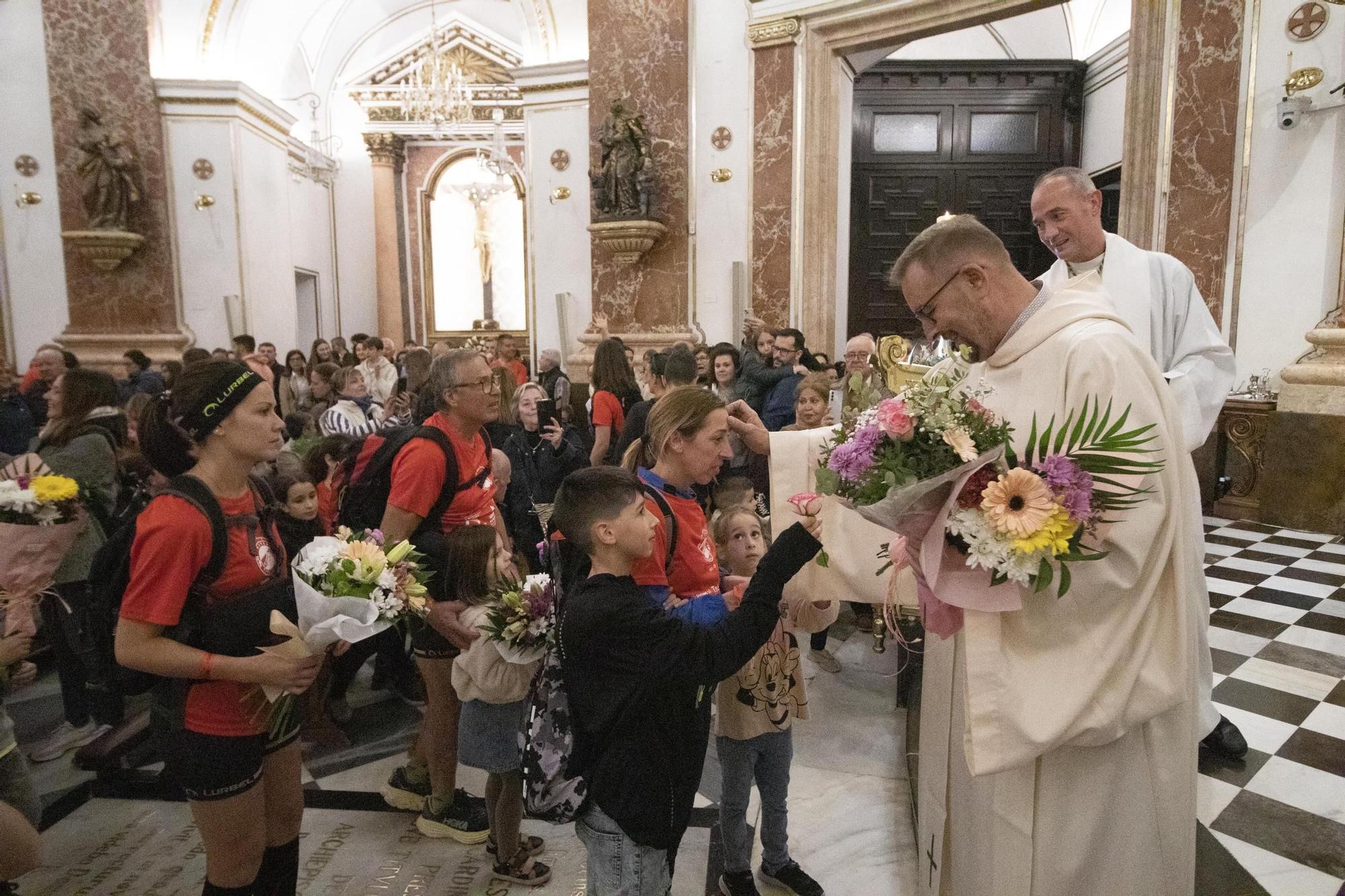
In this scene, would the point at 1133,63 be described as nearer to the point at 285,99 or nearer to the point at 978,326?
the point at 978,326

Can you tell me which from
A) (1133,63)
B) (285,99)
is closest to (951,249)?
(1133,63)

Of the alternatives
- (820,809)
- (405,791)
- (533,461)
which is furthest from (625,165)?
(820,809)

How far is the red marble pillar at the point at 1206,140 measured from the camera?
6.74 metres

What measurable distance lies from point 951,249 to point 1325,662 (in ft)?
12.6

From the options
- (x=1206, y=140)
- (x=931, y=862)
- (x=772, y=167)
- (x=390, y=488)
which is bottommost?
(x=931, y=862)

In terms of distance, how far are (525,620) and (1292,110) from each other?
7273mm

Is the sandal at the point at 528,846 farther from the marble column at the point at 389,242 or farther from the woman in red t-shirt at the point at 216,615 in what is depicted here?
the marble column at the point at 389,242

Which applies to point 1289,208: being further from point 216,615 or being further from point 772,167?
point 216,615

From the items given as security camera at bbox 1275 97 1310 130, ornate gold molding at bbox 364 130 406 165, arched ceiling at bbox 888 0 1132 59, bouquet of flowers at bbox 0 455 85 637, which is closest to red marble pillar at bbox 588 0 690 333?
arched ceiling at bbox 888 0 1132 59

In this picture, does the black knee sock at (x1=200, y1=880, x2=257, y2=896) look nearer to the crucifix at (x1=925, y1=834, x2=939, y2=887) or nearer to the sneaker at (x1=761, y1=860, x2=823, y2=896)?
the sneaker at (x1=761, y1=860, x2=823, y2=896)

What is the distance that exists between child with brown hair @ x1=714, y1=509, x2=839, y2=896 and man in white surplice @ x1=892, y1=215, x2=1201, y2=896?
0.60 meters

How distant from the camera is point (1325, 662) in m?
4.19

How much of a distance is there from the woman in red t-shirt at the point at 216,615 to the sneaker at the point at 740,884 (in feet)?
4.42

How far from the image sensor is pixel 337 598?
6.17 feet
